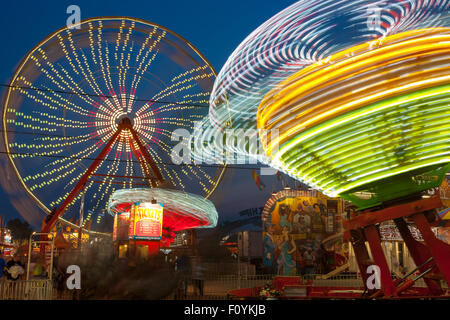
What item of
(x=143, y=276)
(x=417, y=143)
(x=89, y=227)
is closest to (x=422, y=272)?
(x=417, y=143)

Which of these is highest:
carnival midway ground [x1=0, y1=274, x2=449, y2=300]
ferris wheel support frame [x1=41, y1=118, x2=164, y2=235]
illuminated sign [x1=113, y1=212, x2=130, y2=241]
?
ferris wheel support frame [x1=41, y1=118, x2=164, y2=235]

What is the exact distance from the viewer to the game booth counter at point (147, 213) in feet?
79.4

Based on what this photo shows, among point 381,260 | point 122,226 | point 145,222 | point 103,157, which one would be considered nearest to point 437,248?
point 381,260

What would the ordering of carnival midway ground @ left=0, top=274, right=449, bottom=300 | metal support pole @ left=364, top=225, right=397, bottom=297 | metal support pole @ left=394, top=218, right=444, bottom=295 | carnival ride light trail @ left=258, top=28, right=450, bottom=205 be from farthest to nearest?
carnival midway ground @ left=0, top=274, right=449, bottom=300 < metal support pole @ left=394, top=218, right=444, bottom=295 < metal support pole @ left=364, top=225, right=397, bottom=297 < carnival ride light trail @ left=258, top=28, right=450, bottom=205

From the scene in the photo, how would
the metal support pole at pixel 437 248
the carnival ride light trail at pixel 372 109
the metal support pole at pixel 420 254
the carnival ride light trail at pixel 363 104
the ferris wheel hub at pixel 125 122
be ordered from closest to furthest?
1. the carnival ride light trail at pixel 372 109
2. the carnival ride light trail at pixel 363 104
3. the metal support pole at pixel 437 248
4. the metal support pole at pixel 420 254
5. the ferris wheel hub at pixel 125 122

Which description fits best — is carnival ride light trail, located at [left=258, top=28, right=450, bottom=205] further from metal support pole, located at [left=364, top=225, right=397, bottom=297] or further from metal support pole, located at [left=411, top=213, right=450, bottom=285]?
metal support pole, located at [left=364, top=225, right=397, bottom=297]

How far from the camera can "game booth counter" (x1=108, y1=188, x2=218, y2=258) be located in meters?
24.2

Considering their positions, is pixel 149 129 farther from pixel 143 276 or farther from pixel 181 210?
pixel 143 276

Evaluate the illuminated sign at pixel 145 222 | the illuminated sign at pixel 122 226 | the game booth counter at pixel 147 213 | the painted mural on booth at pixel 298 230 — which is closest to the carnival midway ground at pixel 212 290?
the game booth counter at pixel 147 213

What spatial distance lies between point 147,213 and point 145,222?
0.48m

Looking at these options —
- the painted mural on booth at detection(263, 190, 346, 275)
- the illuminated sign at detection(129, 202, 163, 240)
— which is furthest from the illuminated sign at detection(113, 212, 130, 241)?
the painted mural on booth at detection(263, 190, 346, 275)

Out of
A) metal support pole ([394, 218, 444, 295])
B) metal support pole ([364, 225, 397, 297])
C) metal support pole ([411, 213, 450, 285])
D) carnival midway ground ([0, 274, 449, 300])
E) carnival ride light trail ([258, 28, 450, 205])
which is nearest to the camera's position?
carnival ride light trail ([258, 28, 450, 205])

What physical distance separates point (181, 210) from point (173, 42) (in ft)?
30.7

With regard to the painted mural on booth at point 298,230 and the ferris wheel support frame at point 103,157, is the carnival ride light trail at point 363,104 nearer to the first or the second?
the ferris wheel support frame at point 103,157
